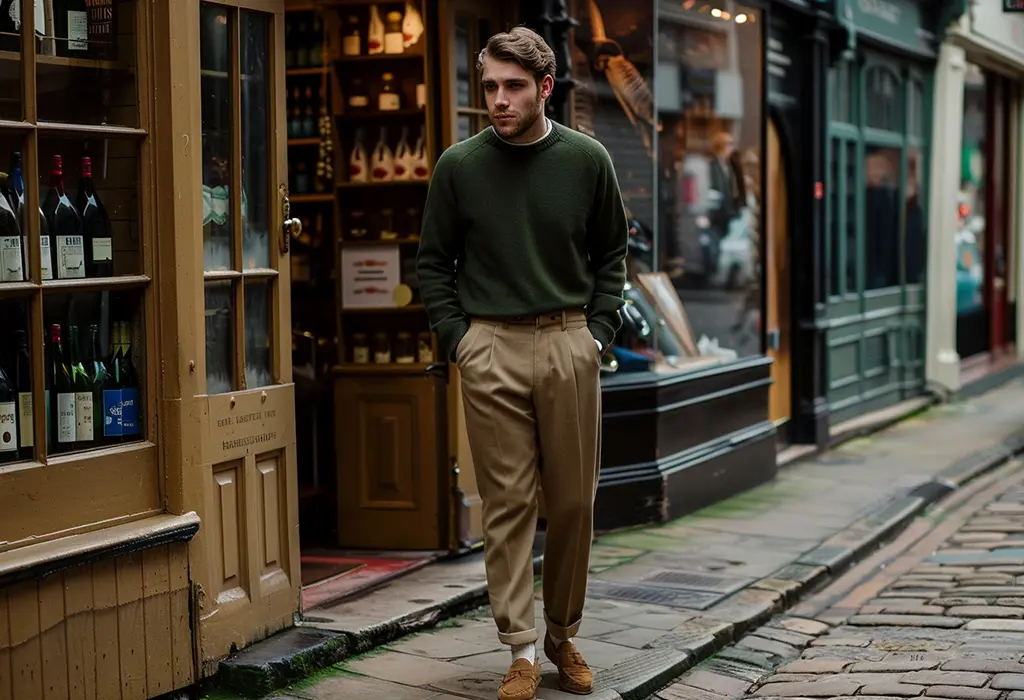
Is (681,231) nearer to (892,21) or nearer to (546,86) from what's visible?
(546,86)

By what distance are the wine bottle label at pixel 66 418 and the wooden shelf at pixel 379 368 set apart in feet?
8.40

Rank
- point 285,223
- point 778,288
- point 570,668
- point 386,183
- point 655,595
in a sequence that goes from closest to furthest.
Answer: point 570,668, point 285,223, point 655,595, point 386,183, point 778,288

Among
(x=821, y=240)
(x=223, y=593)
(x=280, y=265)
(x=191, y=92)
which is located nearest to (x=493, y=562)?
(x=223, y=593)

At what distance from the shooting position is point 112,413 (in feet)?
16.1

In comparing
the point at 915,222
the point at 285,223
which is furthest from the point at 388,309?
the point at 915,222

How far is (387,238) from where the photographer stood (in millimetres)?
7223

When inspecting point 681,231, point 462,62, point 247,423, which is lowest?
point 247,423

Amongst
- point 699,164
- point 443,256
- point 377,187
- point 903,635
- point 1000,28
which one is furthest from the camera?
point 1000,28

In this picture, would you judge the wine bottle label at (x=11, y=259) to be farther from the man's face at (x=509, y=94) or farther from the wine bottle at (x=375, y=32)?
the wine bottle at (x=375, y=32)

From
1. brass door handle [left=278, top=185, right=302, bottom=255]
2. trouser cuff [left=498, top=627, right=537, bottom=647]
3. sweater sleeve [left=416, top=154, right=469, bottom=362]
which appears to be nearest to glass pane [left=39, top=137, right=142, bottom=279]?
brass door handle [left=278, top=185, right=302, bottom=255]

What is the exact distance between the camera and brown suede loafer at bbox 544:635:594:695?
5.05 metres

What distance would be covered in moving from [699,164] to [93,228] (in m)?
5.58

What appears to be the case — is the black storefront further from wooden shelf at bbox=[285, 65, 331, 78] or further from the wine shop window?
the wine shop window

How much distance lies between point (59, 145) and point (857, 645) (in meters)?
3.73
